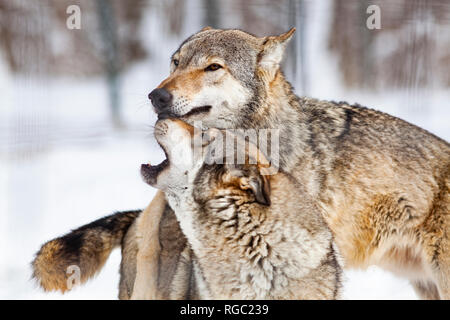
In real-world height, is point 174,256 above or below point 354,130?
below

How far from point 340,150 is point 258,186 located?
1.17 metres

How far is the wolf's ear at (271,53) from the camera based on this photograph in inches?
136

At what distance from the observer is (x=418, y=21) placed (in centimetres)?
636

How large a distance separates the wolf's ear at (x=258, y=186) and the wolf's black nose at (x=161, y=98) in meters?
0.77

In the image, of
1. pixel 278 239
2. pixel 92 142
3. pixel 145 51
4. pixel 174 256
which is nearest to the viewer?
pixel 278 239

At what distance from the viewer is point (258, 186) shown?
2.60 meters

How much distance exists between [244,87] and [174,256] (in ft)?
3.65

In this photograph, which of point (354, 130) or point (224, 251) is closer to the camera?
point (224, 251)

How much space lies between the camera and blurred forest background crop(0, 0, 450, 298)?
213 inches

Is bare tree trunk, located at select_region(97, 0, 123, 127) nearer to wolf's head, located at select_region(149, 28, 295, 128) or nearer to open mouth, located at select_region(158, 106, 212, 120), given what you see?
wolf's head, located at select_region(149, 28, 295, 128)

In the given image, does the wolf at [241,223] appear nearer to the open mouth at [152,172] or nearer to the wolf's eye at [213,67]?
the open mouth at [152,172]

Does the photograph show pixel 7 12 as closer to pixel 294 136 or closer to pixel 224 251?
pixel 294 136

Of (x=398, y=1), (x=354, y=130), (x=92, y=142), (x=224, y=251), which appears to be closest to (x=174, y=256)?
(x=224, y=251)

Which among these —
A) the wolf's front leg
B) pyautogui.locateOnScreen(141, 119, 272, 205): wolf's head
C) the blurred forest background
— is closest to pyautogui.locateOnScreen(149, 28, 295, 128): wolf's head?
pyautogui.locateOnScreen(141, 119, 272, 205): wolf's head
